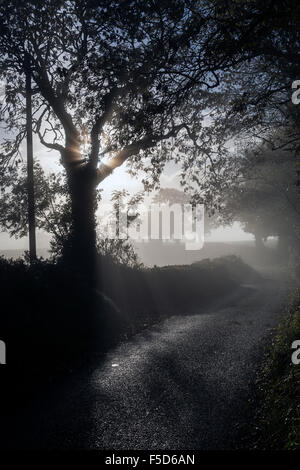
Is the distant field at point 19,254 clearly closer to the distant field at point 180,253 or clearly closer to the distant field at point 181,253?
the distant field at point 180,253

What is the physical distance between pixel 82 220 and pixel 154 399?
1275 cm

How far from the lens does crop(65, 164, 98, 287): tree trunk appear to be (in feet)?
58.2

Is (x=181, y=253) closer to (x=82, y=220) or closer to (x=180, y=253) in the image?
(x=180, y=253)

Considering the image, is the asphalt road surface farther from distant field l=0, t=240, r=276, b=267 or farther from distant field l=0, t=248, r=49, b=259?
distant field l=0, t=240, r=276, b=267

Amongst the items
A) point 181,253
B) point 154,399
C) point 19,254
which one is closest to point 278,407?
point 154,399

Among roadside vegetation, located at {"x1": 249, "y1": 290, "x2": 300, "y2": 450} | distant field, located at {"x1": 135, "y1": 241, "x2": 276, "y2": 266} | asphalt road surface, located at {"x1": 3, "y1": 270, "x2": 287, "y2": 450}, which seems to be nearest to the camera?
roadside vegetation, located at {"x1": 249, "y1": 290, "x2": 300, "y2": 450}

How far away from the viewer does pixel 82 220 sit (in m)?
18.2

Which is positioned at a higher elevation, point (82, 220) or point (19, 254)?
point (82, 220)

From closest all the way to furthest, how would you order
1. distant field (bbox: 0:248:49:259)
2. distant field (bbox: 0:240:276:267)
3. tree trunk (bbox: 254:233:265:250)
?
distant field (bbox: 0:248:49:259) < distant field (bbox: 0:240:276:267) < tree trunk (bbox: 254:233:265:250)

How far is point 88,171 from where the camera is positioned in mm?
18375

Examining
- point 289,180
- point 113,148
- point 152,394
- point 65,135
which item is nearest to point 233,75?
point 113,148

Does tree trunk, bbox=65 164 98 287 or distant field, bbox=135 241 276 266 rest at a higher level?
tree trunk, bbox=65 164 98 287

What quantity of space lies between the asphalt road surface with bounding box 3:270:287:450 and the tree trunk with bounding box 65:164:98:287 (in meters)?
7.12

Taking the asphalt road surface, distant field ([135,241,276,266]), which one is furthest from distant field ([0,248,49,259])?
distant field ([135,241,276,266])
